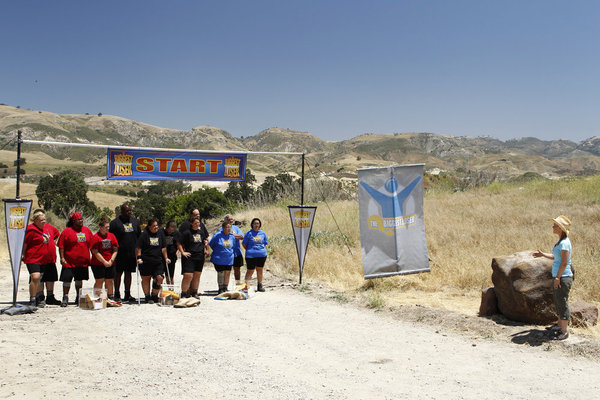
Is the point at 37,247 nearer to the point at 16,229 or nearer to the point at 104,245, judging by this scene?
the point at 16,229

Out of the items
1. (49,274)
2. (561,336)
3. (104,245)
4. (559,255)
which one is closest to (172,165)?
(104,245)

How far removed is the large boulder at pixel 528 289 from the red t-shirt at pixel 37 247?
8.08 metres

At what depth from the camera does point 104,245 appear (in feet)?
32.1

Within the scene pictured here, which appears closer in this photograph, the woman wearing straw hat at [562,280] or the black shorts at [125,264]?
the woman wearing straw hat at [562,280]

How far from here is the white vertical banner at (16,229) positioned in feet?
29.5

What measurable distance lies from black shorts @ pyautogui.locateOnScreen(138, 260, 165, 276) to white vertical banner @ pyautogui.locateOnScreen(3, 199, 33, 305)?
2.13 meters

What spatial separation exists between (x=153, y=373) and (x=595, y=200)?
17.0 metres

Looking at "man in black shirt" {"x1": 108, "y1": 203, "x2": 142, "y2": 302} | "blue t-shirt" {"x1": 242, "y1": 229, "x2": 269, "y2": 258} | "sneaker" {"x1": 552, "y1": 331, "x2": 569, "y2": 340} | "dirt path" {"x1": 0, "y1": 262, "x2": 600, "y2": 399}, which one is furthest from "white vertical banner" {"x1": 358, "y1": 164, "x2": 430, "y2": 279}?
"man in black shirt" {"x1": 108, "y1": 203, "x2": 142, "y2": 302}

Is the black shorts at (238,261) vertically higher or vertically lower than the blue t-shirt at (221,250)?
lower

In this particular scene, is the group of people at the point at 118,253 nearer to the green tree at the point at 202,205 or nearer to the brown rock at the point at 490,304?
the brown rock at the point at 490,304

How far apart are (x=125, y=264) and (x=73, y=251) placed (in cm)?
102

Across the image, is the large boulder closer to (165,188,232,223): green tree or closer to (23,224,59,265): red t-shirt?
(23,224,59,265): red t-shirt

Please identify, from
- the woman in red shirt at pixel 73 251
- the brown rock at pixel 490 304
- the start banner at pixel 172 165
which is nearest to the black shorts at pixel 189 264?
the woman in red shirt at pixel 73 251

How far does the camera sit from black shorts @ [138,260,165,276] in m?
10.0
